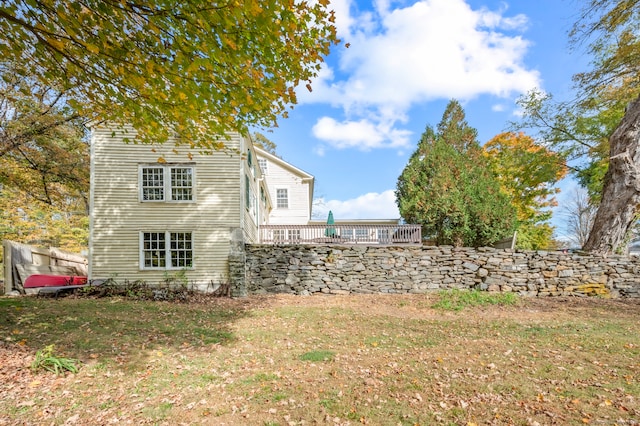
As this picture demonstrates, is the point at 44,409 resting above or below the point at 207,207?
below

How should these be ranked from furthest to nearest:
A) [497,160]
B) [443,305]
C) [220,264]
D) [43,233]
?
[497,160] → [43,233] → [220,264] → [443,305]

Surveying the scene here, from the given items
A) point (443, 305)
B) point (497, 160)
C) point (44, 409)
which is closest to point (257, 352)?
point (44, 409)

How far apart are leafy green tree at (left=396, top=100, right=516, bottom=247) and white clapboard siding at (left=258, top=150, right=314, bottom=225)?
8.16 m

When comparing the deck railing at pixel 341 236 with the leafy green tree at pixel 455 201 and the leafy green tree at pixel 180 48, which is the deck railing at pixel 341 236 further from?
the leafy green tree at pixel 180 48

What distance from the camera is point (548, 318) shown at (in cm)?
809

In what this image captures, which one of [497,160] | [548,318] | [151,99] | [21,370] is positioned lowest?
[548,318]

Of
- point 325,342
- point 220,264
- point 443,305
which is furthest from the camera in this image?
point 220,264

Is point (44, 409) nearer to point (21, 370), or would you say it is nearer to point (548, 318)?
point (21, 370)

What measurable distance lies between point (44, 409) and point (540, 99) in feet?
61.1

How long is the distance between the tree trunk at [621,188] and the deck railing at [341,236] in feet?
22.6

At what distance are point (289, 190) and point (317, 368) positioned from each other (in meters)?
19.1

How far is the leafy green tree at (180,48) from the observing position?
447 centimetres

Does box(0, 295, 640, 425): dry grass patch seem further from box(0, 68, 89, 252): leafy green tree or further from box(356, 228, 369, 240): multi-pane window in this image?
box(356, 228, 369, 240): multi-pane window

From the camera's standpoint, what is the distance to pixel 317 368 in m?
4.82
